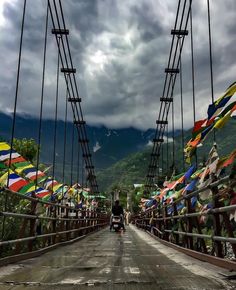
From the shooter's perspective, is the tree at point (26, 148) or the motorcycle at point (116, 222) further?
the tree at point (26, 148)

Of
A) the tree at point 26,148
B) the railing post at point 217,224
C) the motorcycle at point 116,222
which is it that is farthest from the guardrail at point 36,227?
the tree at point 26,148

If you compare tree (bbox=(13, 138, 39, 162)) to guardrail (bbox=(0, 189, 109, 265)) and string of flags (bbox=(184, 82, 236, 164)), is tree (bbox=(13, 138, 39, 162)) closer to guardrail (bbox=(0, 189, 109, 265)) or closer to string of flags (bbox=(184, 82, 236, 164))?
guardrail (bbox=(0, 189, 109, 265))

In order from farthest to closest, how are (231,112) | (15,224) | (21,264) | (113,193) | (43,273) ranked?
1. (113,193)
2. (15,224)
3. (21,264)
4. (43,273)
5. (231,112)

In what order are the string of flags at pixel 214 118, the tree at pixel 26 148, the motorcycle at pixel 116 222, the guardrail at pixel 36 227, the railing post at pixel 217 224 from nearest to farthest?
the string of flags at pixel 214 118, the railing post at pixel 217 224, the guardrail at pixel 36 227, the motorcycle at pixel 116 222, the tree at pixel 26 148

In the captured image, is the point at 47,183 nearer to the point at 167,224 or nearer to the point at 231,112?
the point at 167,224

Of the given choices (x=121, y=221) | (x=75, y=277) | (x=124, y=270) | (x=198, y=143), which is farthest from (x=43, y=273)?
(x=121, y=221)

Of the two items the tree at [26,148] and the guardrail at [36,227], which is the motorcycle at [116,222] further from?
the tree at [26,148]

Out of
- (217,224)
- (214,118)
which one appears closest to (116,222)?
(217,224)

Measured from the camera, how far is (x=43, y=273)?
3.50m

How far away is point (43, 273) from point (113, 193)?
4127 inches

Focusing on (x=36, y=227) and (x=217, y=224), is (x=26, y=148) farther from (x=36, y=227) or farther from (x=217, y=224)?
(x=217, y=224)

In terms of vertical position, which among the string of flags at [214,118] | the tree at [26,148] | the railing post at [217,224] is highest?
the tree at [26,148]

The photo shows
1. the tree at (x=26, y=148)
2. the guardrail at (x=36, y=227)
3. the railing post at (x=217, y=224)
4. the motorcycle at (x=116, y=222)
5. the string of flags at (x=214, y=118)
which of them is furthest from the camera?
the tree at (x=26, y=148)

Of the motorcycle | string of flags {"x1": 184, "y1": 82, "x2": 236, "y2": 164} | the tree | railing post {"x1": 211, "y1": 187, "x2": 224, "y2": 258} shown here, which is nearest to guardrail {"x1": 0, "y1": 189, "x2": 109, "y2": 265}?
railing post {"x1": 211, "y1": 187, "x2": 224, "y2": 258}
